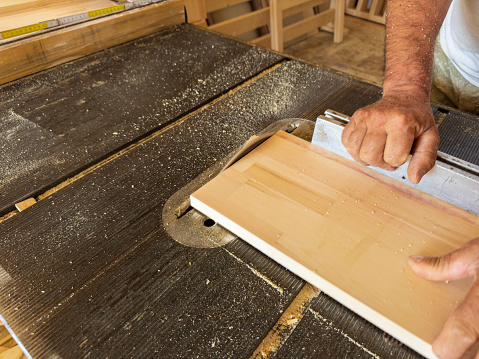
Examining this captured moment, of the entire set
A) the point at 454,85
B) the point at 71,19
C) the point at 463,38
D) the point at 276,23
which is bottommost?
the point at 276,23

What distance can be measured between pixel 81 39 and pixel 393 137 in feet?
5.30

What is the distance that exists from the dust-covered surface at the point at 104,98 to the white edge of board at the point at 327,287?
22.0 inches

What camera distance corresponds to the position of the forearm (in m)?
1.09

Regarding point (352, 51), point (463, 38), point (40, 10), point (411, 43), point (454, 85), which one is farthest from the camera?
point (352, 51)

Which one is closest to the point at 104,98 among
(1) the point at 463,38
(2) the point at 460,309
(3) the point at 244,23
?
(2) the point at 460,309

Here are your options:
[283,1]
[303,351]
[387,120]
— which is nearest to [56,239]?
[303,351]

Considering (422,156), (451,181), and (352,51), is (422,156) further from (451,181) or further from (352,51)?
(352,51)

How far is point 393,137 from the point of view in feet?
2.98

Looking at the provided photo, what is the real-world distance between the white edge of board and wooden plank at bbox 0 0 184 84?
1287mm

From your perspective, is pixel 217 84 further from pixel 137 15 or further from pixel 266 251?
pixel 266 251

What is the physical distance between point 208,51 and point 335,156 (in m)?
1.13

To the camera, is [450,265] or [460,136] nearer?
[450,265]

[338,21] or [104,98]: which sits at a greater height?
[104,98]

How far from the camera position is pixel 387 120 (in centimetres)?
94
